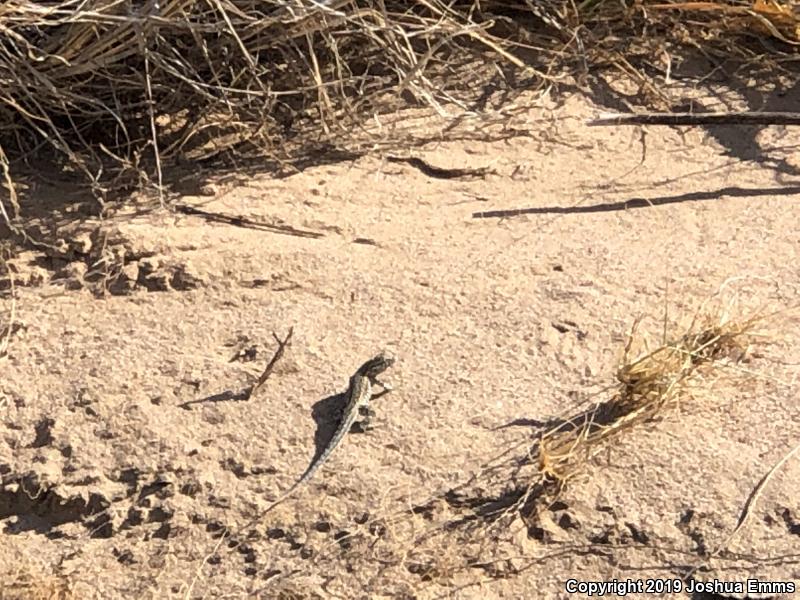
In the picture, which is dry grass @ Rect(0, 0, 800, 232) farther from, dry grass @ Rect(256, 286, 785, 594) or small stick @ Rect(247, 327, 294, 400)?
dry grass @ Rect(256, 286, 785, 594)

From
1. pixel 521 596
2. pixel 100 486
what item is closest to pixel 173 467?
pixel 100 486

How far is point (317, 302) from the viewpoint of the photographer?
147 inches

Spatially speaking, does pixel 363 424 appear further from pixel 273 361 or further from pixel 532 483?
pixel 532 483

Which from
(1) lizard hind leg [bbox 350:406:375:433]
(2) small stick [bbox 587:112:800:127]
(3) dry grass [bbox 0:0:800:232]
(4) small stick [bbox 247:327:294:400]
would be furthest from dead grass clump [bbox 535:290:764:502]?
(3) dry grass [bbox 0:0:800:232]

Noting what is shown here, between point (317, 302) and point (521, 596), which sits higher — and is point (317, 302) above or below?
above

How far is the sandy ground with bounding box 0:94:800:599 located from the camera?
10.2 ft

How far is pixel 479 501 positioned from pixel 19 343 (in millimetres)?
1344

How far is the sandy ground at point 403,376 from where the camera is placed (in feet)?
10.2

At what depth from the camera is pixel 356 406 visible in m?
3.32

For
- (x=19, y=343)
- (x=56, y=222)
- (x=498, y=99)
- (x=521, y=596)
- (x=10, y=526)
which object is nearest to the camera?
(x=521, y=596)

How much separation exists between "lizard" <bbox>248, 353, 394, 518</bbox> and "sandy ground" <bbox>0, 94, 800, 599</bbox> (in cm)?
3

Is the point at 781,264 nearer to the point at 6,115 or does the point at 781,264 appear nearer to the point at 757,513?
the point at 757,513

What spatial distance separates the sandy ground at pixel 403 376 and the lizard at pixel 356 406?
0.03 meters

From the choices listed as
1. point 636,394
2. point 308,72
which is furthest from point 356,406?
point 308,72
